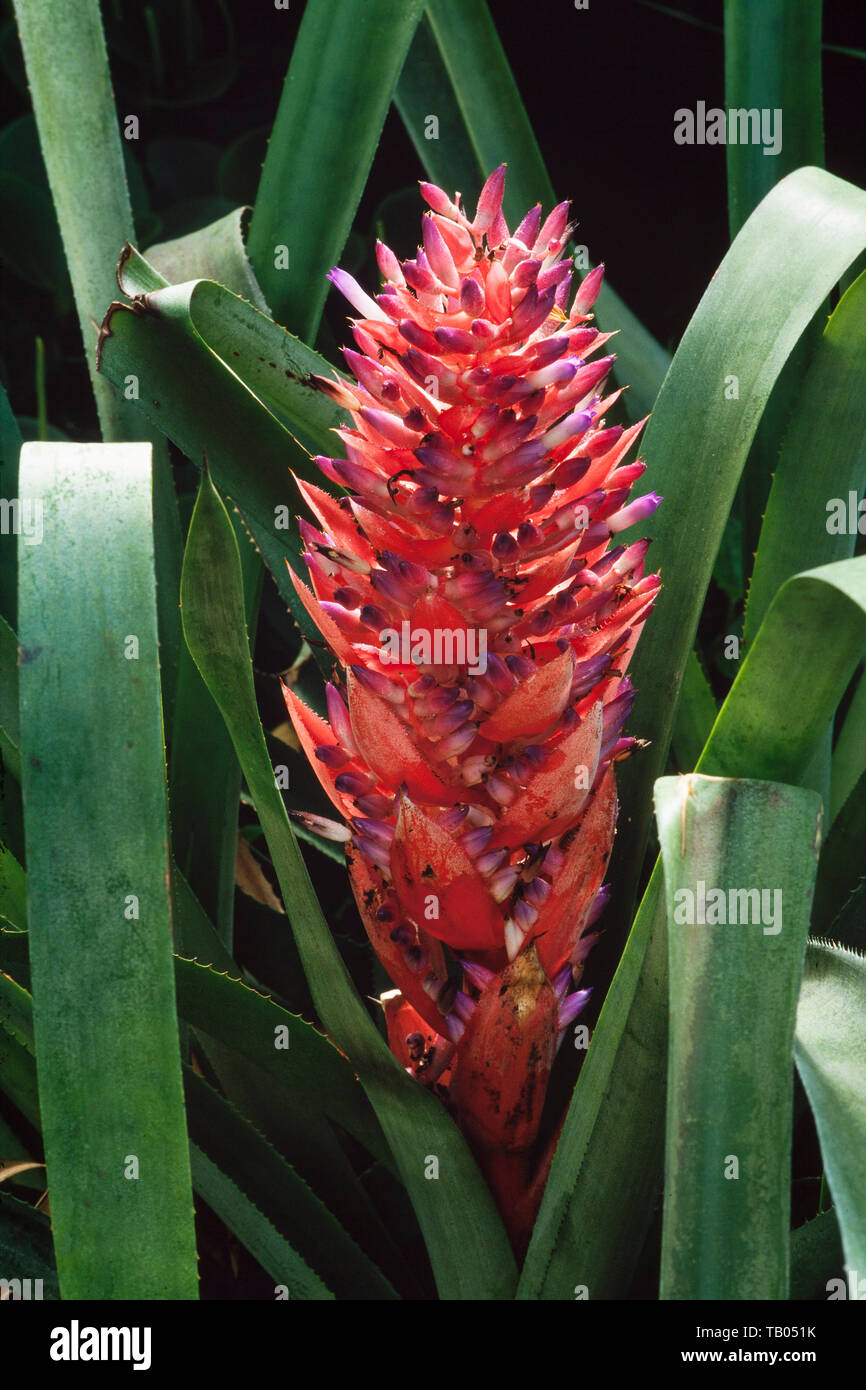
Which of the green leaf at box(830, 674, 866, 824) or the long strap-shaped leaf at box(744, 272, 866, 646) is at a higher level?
the long strap-shaped leaf at box(744, 272, 866, 646)

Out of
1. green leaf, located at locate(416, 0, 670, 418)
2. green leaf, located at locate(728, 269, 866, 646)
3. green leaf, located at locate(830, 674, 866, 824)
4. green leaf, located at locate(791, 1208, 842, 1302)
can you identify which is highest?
green leaf, located at locate(416, 0, 670, 418)

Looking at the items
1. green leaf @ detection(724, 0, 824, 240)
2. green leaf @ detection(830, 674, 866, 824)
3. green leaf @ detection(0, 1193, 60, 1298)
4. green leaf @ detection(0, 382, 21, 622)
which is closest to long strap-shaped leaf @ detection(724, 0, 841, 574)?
green leaf @ detection(724, 0, 824, 240)

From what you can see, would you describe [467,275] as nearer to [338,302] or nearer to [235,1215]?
[235,1215]

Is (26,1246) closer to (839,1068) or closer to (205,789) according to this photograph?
(205,789)

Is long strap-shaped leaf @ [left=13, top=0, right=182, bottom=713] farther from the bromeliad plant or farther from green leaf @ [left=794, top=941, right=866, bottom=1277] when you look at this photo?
green leaf @ [left=794, top=941, right=866, bottom=1277]

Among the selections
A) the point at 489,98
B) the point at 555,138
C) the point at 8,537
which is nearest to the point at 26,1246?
the point at 8,537

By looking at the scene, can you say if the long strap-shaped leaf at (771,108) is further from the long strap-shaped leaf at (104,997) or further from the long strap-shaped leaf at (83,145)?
the long strap-shaped leaf at (104,997)
